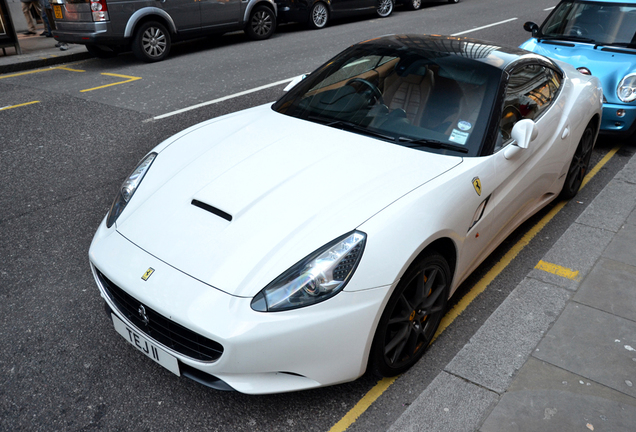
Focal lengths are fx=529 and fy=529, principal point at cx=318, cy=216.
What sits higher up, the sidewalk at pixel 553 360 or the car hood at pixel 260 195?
the car hood at pixel 260 195

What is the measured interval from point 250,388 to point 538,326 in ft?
6.13

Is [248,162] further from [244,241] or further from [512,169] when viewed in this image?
[512,169]

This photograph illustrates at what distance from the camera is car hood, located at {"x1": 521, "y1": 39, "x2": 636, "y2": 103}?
227 inches

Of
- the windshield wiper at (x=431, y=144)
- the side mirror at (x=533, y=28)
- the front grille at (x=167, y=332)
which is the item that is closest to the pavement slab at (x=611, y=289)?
the windshield wiper at (x=431, y=144)

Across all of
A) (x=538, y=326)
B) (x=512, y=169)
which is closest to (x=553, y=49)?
(x=512, y=169)

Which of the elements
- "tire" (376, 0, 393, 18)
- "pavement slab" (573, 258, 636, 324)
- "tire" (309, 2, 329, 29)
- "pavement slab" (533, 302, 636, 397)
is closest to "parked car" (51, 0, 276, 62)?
"tire" (309, 2, 329, 29)

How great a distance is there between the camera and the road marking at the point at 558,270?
3.76 metres

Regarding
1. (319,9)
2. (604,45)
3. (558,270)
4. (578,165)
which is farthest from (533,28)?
(319,9)

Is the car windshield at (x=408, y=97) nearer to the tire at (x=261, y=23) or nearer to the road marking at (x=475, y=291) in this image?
the road marking at (x=475, y=291)

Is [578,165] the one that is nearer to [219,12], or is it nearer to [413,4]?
[219,12]

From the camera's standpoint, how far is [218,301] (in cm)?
231

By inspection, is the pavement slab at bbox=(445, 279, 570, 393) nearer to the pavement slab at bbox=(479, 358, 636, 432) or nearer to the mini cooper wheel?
the pavement slab at bbox=(479, 358, 636, 432)

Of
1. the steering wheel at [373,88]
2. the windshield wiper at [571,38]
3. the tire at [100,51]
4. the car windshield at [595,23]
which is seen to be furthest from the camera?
the tire at [100,51]

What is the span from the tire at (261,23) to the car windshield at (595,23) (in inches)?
267
